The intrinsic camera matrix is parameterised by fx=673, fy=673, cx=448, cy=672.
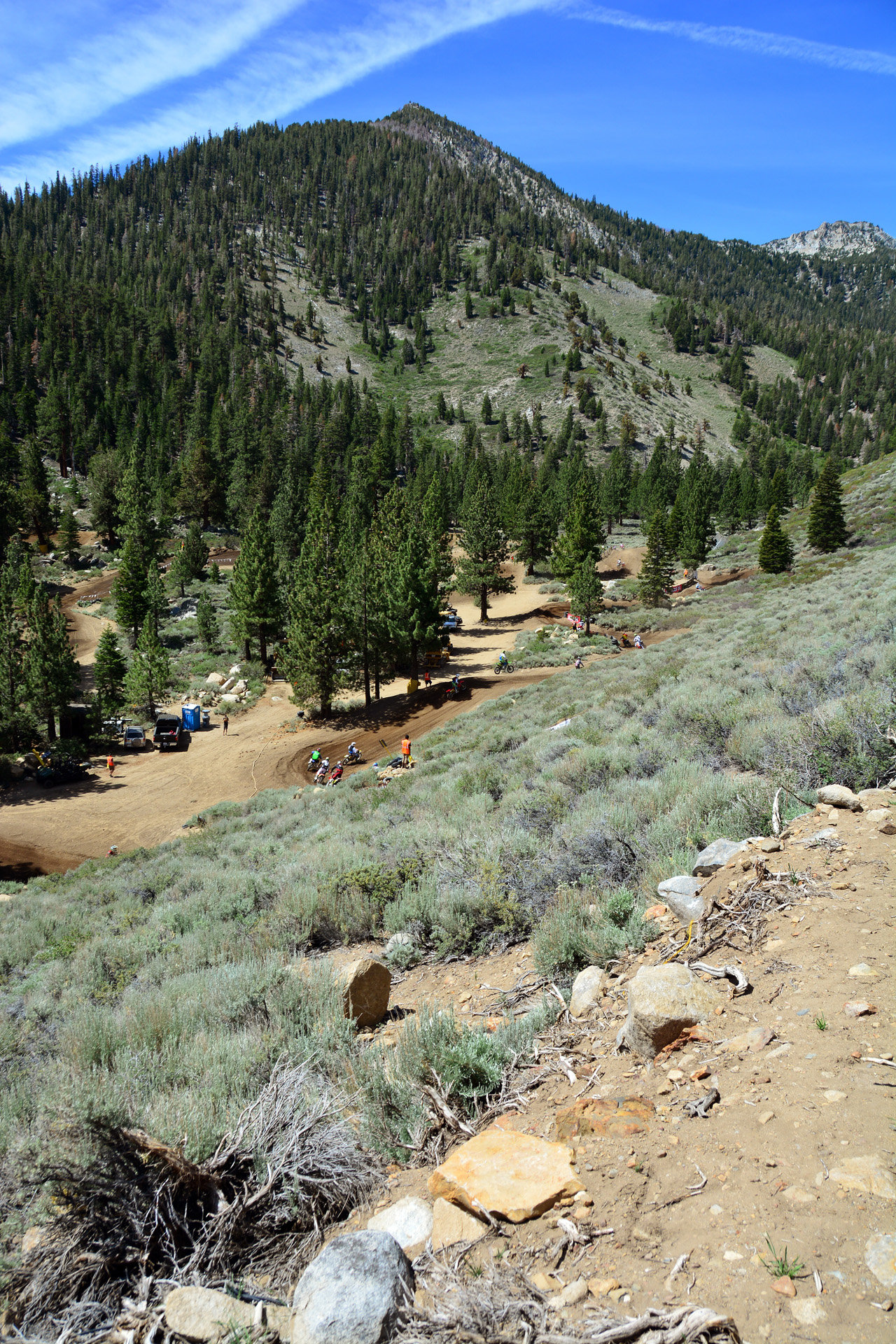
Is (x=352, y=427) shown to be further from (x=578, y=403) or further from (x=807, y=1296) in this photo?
(x=807, y=1296)

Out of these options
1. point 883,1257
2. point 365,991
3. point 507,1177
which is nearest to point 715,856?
point 365,991

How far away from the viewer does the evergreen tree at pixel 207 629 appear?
47.8 m

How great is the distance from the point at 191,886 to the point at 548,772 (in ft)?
22.3

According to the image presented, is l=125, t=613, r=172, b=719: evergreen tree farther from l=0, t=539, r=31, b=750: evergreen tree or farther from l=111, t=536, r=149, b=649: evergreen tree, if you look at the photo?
l=111, t=536, r=149, b=649: evergreen tree

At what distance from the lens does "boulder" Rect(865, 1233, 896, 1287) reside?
7.93 feet

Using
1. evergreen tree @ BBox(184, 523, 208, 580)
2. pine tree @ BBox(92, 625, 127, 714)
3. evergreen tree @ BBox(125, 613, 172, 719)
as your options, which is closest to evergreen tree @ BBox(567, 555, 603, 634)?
evergreen tree @ BBox(125, 613, 172, 719)

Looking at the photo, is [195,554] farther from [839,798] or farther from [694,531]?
[839,798]

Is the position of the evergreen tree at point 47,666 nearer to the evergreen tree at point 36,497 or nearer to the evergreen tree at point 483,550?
the evergreen tree at point 483,550

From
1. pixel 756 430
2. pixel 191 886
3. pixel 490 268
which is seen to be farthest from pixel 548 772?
pixel 490 268

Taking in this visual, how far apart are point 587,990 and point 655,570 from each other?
5360 cm

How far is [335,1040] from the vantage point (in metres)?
5.11

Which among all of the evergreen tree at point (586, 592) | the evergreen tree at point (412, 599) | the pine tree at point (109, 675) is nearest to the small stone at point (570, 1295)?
the evergreen tree at point (412, 599)

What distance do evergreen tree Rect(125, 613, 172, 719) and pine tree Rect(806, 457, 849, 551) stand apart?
54.2 m

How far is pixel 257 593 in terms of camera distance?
41.9m
